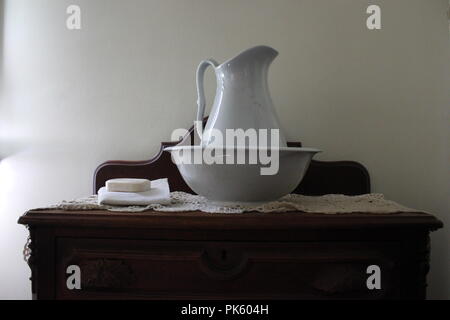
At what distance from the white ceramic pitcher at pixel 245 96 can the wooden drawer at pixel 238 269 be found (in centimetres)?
18

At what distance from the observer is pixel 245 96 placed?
0.57 m

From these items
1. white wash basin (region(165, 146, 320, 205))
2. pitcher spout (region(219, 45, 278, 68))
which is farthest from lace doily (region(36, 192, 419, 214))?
pitcher spout (region(219, 45, 278, 68))

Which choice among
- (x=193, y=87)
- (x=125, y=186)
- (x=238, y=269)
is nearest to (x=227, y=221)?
(x=238, y=269)

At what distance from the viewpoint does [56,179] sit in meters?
0.85

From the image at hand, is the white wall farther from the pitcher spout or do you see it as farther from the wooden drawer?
the wooden drawer

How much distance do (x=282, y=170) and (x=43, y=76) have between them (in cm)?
69

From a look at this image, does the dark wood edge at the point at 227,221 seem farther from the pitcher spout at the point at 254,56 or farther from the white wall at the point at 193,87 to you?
the white wall at the point at 193,87

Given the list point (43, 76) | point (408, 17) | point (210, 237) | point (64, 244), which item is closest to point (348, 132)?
point (408, 17)

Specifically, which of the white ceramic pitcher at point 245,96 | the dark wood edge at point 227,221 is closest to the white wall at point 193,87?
the white ceramic pitcher at point 245,96

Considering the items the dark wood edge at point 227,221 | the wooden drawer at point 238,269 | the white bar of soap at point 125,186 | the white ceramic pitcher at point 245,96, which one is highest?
the white ceramic pitcher at point 245,96

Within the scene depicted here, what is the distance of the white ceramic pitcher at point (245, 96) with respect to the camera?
561mm

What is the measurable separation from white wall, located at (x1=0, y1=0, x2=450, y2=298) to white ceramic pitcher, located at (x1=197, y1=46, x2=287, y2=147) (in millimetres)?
248

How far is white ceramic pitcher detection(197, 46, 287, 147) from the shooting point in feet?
1.84

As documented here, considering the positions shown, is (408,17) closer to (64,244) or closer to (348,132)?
(348,132)
